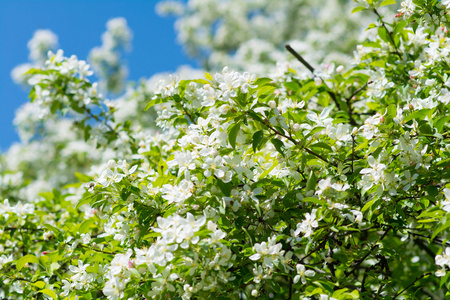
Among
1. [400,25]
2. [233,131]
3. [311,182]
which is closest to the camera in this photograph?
[233,131]

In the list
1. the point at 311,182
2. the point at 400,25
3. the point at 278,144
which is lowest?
the point at 311,182

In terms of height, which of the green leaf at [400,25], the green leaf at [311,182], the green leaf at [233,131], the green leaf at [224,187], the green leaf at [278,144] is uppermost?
the green leaf at [400,25]

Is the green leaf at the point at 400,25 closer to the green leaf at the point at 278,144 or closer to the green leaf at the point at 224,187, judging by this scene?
the green leaf at the point at 278,144

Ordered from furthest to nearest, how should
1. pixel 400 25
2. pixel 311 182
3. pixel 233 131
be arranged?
pixel 400 25 < pixel 311 182 < pixel 233 131

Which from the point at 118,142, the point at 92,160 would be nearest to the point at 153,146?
the point at 118,142

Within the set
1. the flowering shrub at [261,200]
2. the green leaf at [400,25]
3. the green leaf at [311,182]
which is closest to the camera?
the flowering shrub at [261,200]

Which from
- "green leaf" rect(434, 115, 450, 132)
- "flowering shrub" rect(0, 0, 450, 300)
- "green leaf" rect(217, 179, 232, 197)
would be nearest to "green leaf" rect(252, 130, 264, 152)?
"flowering shrub" rect(0, 0, 450, 300)

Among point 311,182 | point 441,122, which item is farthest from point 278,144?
point 441,122

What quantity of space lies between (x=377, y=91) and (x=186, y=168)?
4.64 ft

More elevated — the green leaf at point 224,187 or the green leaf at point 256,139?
the green leaf at point 256,139

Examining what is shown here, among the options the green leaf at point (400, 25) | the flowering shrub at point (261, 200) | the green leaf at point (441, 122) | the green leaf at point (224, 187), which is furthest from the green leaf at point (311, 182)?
the green leaf at point (400, 25)

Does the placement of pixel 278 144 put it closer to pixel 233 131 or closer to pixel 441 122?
pixel 233 131

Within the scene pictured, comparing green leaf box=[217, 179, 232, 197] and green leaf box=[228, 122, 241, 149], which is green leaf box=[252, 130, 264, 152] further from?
green leaf box=[217, 179, 232, 197]

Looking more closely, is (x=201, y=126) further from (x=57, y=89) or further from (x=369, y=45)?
(x=57, y=89)
